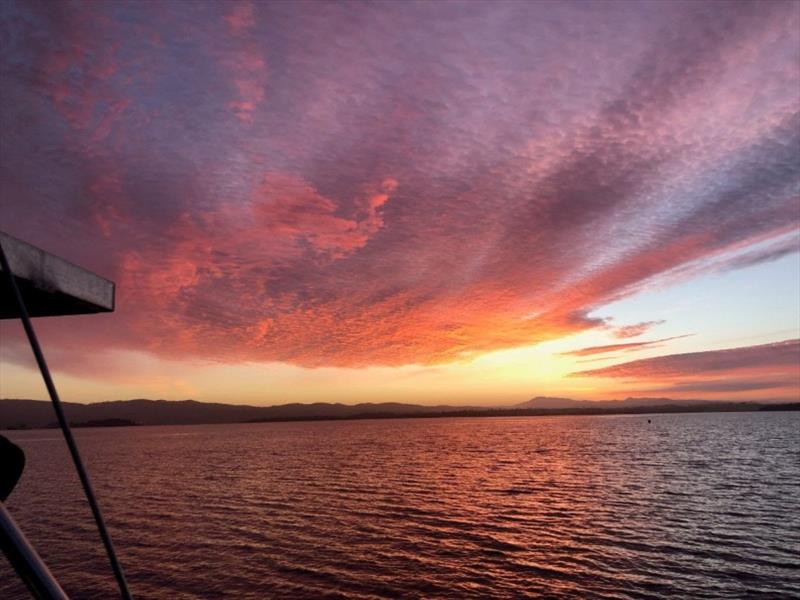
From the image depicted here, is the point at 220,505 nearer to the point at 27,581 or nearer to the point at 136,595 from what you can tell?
the point at 136,595

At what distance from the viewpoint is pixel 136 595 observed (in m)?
24.7

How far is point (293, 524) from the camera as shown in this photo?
38.8 metres

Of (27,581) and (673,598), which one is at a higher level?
(27,581)

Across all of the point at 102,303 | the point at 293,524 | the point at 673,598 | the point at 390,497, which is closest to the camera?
the point at 102,303

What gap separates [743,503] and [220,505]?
4645 centimetres

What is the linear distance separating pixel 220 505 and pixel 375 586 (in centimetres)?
2621

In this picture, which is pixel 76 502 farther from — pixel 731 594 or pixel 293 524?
pixel 731 594

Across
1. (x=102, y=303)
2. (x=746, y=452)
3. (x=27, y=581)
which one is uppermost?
(x=102, y=303)

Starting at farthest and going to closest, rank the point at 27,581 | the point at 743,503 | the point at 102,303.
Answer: the point at 743,503
the point at 102,303
the point at 27,581

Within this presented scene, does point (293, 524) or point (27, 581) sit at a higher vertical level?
point (27, 581)

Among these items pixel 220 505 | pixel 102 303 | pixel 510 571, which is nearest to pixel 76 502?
pixel 220 505

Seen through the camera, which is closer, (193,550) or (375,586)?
(375,586)

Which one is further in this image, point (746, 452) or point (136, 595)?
point (746, 452)

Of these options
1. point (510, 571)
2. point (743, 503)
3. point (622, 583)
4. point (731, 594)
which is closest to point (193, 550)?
point (510, 571)
